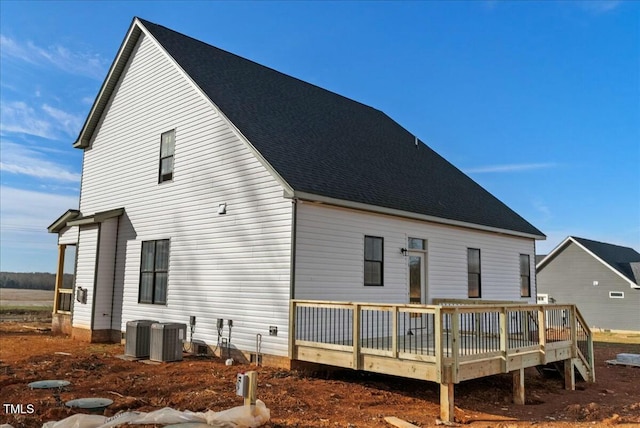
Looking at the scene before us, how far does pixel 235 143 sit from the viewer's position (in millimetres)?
11062

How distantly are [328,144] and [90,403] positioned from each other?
8.67 m

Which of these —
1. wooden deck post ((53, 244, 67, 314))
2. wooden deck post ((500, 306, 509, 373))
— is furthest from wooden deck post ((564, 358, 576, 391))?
wooden deck post ((53, 244, 67, 314))

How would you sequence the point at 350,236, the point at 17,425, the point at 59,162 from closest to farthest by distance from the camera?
the point at 17,425 < the point at 350,236 < the point at 59,162

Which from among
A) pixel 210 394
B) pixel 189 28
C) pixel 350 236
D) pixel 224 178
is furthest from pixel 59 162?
pixel 210 394

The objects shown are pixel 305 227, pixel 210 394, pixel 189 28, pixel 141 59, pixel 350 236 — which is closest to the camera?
pixel 210 394

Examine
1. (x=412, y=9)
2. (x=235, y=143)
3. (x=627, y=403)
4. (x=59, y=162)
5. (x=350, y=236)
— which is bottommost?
(x=627, y=403)

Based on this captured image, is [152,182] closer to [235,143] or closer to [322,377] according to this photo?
[235,143]

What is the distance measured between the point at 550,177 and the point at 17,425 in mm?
28176

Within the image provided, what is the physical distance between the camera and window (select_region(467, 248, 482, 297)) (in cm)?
1454

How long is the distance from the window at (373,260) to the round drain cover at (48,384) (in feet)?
20.7

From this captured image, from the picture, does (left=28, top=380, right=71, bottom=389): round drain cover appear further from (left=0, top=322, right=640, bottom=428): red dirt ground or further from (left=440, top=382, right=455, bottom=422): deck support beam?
(left=440, top=382, right=455, bottom=422): deck support beam

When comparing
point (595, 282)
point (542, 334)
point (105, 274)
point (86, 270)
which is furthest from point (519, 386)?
point (595, 282)

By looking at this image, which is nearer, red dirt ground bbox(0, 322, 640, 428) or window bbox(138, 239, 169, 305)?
red dirt ground bbox(0, 322, 640, 428)

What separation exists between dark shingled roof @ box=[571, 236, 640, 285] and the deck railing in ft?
79.8
